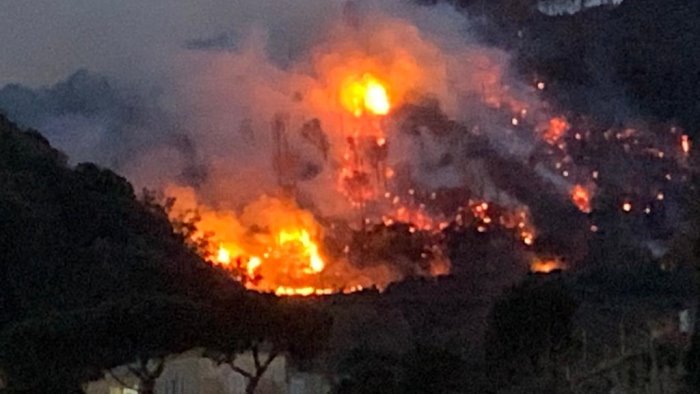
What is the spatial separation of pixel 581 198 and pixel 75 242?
2204 inches

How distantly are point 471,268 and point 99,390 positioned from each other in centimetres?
4153

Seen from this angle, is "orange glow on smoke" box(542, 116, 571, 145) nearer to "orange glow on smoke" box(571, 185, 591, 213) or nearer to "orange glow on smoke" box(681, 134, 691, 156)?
"orange glow on smoke" box(571, 185, 591, 213)

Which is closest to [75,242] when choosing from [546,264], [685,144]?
[546,264]

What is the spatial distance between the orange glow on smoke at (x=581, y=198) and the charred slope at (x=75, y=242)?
47.0 metres

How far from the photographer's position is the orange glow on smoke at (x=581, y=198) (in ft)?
309

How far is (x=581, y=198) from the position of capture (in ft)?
315

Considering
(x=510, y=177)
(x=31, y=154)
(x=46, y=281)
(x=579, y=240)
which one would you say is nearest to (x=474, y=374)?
(x=46, y=281)

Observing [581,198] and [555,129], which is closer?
[581,198]

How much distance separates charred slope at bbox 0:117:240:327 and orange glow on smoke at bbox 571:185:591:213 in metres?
47.0

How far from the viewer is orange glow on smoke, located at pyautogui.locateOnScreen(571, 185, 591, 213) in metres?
94.2

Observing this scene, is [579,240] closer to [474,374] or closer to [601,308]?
[601,308]

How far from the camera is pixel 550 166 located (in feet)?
328

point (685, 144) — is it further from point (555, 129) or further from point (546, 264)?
→ point (546, 264)

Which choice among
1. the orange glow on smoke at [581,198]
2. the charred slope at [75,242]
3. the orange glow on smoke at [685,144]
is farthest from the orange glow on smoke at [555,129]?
the charred slope at [75,242]
